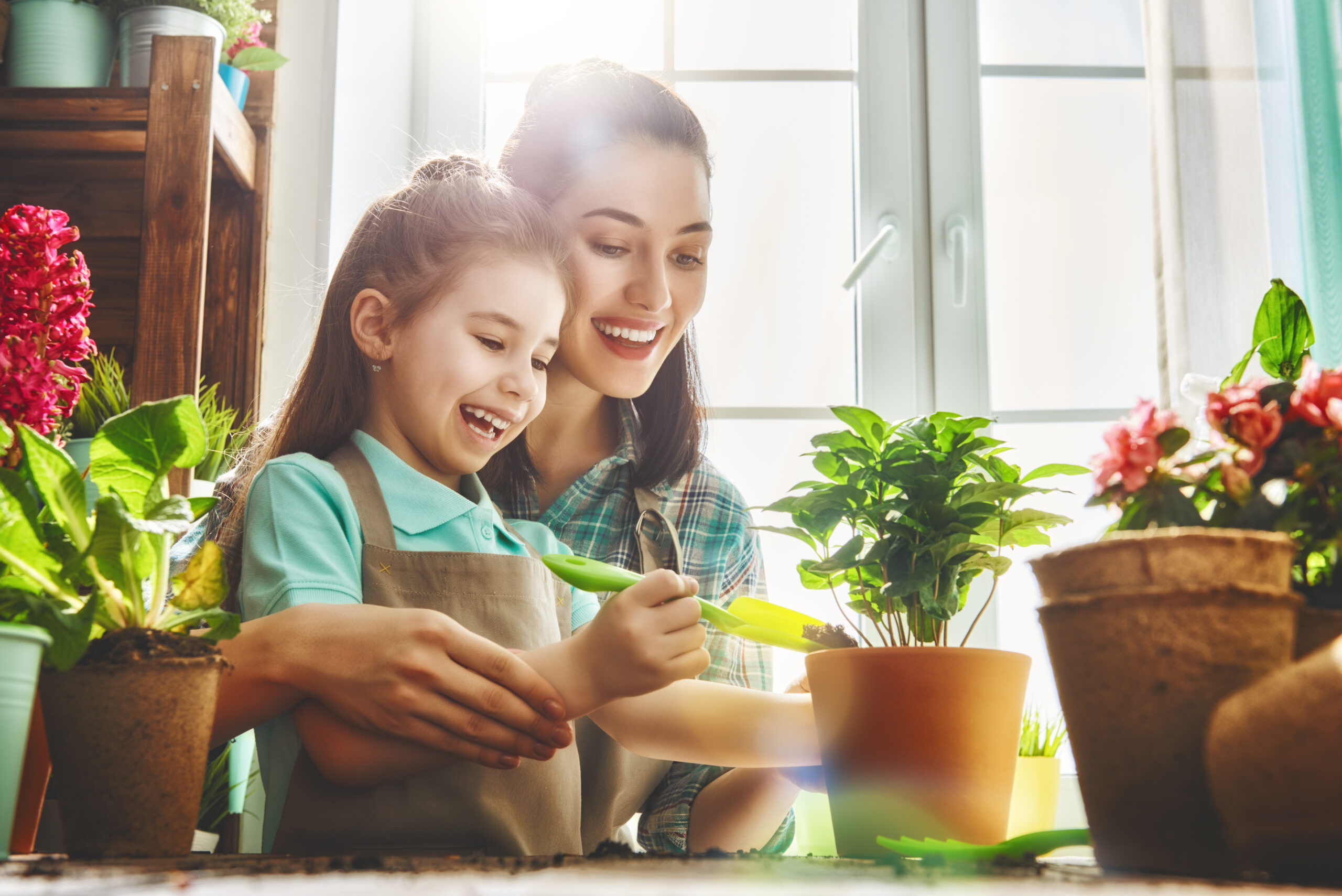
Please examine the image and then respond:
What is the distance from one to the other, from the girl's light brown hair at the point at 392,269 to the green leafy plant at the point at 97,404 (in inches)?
11.8

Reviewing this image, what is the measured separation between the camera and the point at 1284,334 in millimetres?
602

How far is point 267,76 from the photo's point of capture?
164cm

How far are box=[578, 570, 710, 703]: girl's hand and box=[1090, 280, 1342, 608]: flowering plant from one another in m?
0.28

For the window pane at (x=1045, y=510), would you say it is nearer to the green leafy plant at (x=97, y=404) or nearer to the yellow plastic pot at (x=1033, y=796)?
the yellow plastic pot at (x=1033, y=796)

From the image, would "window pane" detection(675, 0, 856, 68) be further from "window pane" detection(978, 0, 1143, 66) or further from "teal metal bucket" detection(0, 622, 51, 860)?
"teal metal bucket" detection(0, 622, 51, 860)

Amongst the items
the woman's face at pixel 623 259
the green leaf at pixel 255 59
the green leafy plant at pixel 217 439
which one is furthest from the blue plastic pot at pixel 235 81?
the woman's face at pixel 623 259

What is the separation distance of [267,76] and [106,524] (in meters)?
1.34

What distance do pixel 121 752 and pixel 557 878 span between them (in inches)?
10.4

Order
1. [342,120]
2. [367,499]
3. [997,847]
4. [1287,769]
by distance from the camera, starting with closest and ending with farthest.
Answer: [1287,769]
[997,847]
[367,499]
[342,120]

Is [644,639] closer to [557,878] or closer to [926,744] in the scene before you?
[926,744]

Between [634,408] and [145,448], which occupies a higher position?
[634,408]

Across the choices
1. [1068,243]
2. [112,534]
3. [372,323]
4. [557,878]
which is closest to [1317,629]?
[557,878]

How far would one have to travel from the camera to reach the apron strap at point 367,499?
0.81 m

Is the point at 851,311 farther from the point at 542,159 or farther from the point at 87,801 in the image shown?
the point at 87,801
